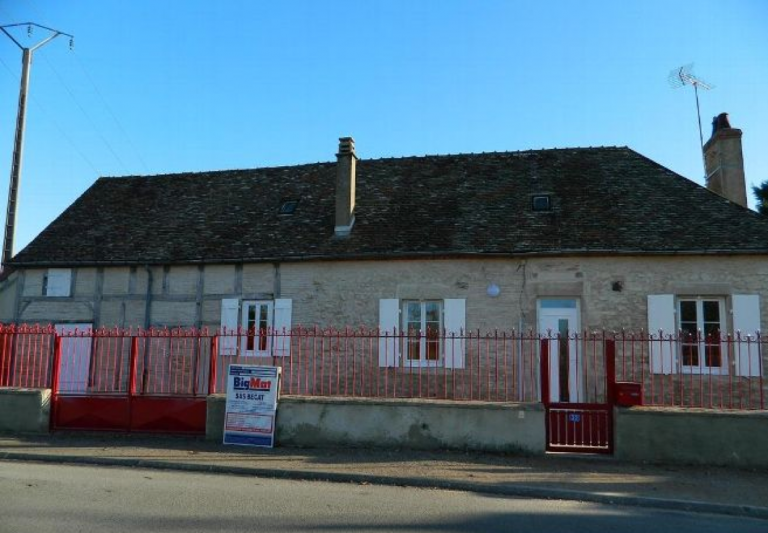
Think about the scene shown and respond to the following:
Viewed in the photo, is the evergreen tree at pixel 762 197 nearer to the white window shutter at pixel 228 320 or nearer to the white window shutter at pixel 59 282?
the white window shutter at pixel 228 320

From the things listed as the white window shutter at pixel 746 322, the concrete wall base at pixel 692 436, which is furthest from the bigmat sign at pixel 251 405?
the white window shutter at pixel 746 322

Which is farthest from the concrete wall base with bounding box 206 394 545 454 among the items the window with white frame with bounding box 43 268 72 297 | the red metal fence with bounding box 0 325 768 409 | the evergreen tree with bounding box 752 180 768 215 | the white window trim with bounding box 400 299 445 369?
the evergreen tree with bounding box 752 180 768 215

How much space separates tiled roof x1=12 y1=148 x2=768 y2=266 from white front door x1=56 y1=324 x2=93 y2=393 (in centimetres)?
160

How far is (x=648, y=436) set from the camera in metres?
8.43

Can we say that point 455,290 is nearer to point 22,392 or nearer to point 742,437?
point 742,437

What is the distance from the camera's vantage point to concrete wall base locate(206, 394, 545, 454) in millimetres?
8734

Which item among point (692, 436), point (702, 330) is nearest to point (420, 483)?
point (692, 436)

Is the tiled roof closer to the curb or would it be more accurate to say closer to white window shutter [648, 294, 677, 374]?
white window shutter [648, 294, 677, 374]

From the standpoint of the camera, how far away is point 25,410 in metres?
10.3

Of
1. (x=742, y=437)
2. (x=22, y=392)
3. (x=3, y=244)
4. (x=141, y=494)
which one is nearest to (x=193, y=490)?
(x=141, y=494)

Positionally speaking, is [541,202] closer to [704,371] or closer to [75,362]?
[704,371]

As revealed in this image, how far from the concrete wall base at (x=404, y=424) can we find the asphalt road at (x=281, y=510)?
1835mm

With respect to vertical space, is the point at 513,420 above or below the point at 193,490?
above

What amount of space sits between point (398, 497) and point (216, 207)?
11.0m
